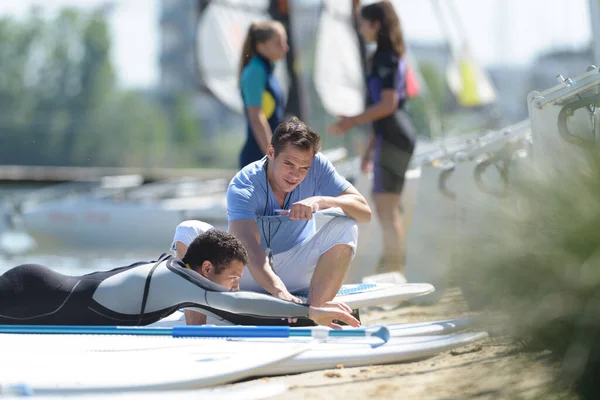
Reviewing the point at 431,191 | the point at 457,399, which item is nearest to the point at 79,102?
the point at 431,191

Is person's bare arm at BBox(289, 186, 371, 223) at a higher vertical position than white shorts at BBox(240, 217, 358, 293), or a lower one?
higher

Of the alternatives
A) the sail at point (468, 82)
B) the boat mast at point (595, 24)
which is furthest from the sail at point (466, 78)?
the boat mast at point (595, 24)

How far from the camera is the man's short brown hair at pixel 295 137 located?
12.9ft

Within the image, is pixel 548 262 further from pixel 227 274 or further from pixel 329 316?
pixel 227 274

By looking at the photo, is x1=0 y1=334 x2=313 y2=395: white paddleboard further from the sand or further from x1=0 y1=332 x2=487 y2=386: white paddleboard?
the sand

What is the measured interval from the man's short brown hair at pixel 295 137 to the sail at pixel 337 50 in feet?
30.8

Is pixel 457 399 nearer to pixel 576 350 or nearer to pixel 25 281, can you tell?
pixel 576 350

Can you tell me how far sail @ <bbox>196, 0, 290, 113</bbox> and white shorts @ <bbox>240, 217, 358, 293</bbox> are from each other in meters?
8.73

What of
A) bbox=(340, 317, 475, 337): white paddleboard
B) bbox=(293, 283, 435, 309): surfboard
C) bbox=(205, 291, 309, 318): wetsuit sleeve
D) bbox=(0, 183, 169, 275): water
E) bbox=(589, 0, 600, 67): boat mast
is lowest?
bbox=(0, 183, 169, 275): water

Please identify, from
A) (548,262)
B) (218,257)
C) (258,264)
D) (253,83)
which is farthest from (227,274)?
(253,83)

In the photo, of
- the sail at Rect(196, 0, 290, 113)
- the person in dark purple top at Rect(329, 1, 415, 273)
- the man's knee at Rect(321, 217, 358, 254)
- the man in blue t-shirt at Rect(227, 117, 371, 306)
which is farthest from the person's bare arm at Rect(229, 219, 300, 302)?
the sail at Rect(196, 0, 290, 113)

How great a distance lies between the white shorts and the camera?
4078mm

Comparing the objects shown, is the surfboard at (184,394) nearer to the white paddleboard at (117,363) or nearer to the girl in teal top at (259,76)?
the white paddleboard at (117,363)

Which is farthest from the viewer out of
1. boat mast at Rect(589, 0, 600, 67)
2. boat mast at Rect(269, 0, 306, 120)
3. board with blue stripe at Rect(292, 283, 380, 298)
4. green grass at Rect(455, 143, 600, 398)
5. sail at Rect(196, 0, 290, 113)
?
sail at Rect(196, 0, 290, 113)
